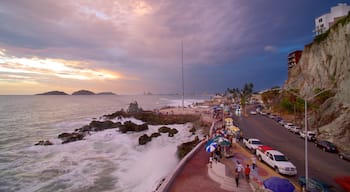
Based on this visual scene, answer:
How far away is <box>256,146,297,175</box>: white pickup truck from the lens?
12445mm

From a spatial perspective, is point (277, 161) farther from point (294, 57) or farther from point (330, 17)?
point (294, 57)

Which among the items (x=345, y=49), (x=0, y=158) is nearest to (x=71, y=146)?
(x=0, y=158)

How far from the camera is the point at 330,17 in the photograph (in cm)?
5528

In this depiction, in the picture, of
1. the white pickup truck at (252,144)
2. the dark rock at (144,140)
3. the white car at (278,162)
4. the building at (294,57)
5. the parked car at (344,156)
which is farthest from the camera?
the building at (294,57)

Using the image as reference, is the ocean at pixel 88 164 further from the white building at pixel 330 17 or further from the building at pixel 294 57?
the building at pixel 294 57

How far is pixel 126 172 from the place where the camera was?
19.7 m

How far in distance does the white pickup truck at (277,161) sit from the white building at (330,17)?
56387mm

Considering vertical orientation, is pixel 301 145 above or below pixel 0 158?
above

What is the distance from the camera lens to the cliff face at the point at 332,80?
72.9ft

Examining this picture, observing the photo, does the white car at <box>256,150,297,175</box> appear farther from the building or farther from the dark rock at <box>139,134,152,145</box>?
the building

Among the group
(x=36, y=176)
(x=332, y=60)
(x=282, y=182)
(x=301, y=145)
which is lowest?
(x=36, y=176)

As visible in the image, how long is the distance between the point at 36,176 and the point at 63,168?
252 centimetres

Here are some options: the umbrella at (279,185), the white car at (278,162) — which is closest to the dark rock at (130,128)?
the white car at (278,162)

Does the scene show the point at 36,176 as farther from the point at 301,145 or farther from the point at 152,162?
the point at 301,145
